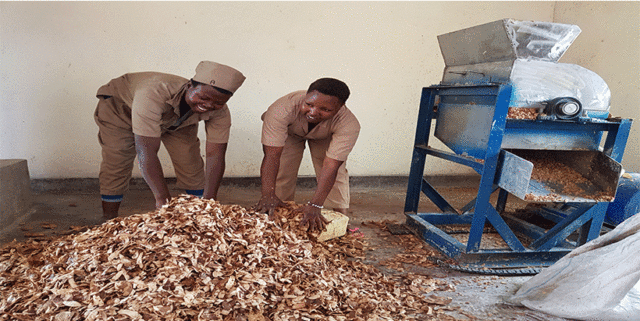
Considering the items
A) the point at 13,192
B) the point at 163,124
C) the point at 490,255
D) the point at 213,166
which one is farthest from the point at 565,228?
the point at 13,192

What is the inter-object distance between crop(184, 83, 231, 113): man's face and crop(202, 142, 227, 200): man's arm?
0.38 m

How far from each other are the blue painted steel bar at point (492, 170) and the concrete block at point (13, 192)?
4027 mm

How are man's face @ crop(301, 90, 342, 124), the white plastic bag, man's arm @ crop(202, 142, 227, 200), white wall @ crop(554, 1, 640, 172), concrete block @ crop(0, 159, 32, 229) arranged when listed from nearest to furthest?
the white plastic bag → man's face @ crop(301, 90, 342, 124) → man's arm @ crop(202, 142, 227, 200) → concrete block @ crop(0, 159, 32, 229) → white wall @ crop(554, 1, 640, 172)

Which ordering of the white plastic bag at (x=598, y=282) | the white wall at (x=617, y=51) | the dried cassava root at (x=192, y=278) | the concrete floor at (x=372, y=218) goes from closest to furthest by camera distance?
the dried cassava root at (x=192, y=278), the white plastic bag at (x=598, y=282), the concrete floor at (x=372, y=218), the white wall at (x=617, y=51)

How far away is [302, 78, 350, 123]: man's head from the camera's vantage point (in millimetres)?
2500

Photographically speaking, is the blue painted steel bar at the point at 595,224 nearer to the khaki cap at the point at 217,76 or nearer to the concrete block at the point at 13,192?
the khaki cap at the point at 217,76

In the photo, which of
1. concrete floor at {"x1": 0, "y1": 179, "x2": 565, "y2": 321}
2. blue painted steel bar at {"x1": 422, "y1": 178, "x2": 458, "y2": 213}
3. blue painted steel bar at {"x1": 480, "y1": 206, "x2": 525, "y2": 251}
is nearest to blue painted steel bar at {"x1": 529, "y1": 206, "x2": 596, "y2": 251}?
blue painted steel bar at {"x1": 480, "y1": 206, "x2": 525, "y2": 251}

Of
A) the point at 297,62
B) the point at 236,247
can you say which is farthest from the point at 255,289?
the point at 297,62

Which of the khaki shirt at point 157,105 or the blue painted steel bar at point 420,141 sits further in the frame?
the blue painted steel bar at point 420,141

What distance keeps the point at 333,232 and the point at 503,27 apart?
204cm

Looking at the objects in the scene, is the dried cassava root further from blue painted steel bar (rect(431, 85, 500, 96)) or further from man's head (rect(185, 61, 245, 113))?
blue painted steel bar (rect(431, 85, 500, 96))

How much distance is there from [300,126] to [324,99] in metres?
0.52

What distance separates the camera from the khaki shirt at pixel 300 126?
2.72 metres

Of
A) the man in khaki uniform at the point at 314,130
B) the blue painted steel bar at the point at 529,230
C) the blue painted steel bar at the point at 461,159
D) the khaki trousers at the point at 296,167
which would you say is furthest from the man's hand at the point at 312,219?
the blue painted steel bar at the point at 529,230
